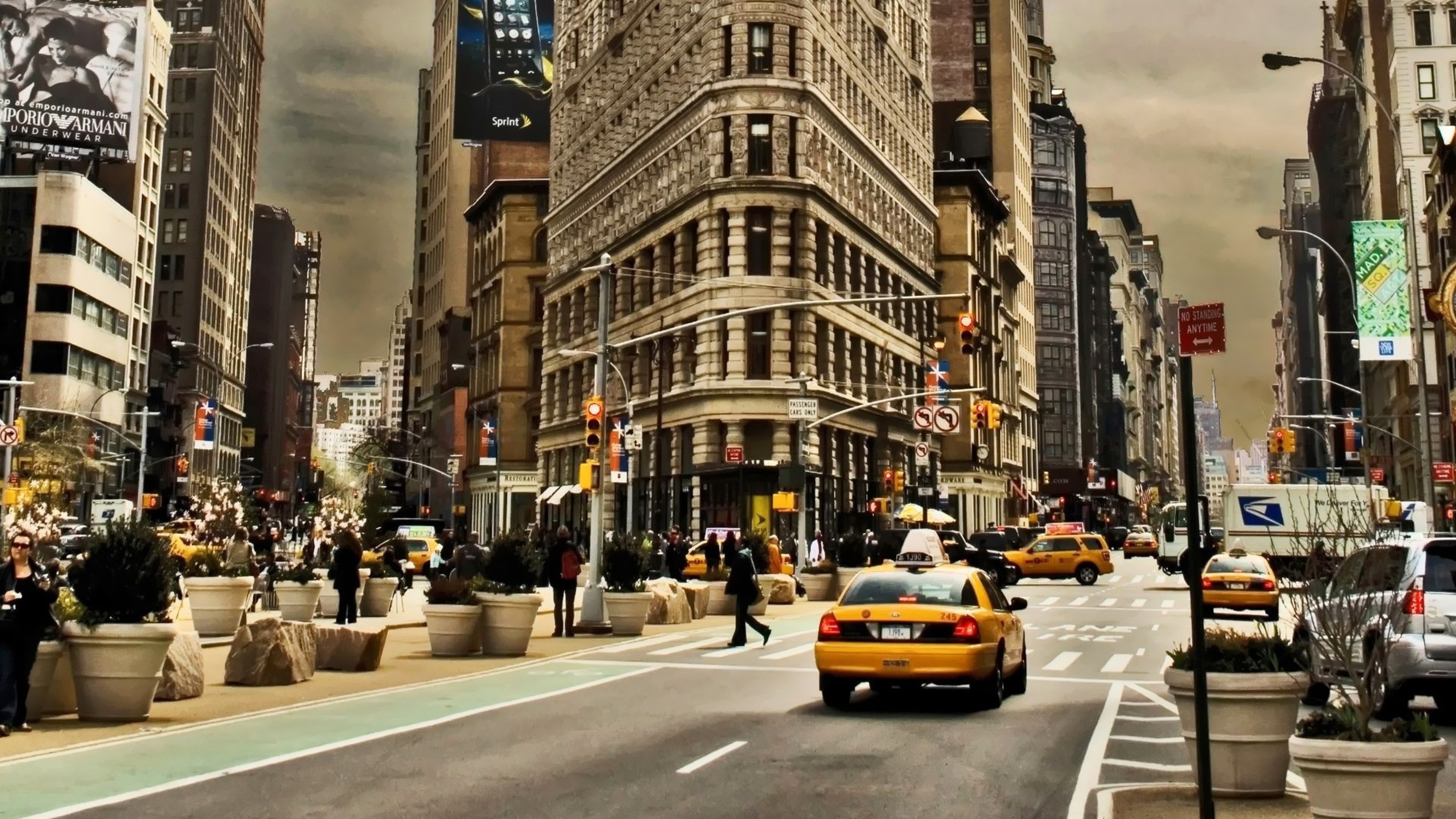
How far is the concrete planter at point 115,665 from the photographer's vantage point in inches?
572

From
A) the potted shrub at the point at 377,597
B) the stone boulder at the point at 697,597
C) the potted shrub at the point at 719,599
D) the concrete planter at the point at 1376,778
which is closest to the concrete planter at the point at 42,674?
the concrete planter at the point at 1376,778

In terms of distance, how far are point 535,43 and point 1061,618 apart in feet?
351

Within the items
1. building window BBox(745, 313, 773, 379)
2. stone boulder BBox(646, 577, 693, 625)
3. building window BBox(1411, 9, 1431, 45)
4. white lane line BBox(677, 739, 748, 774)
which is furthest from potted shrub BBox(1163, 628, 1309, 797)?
building window BBox(1411, 9, 1431, 45)

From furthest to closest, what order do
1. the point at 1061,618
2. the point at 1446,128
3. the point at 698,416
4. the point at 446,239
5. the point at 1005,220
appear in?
the point at 446,239 < the point at 1005,220 < the point at 1446,128 < the point at 698,416 < the point at 1061,618

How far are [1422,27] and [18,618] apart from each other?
95896 millimetres

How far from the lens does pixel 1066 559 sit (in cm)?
5600

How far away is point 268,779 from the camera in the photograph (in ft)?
36.7

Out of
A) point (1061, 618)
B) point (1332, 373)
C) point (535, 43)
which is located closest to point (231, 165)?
point (535, 43)

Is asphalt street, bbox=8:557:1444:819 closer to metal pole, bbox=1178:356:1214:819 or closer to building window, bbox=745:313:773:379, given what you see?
metal pole, bbox=1178:356:1214:819

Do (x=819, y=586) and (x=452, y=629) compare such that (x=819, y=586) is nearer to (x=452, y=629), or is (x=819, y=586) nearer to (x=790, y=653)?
(x=790, y=653)

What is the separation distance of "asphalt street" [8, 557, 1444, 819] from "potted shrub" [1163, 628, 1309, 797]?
102cm

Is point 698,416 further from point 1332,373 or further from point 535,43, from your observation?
point 1332,373

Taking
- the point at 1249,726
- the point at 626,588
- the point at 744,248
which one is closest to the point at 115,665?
the point at 1249,726

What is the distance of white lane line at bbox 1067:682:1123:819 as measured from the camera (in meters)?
10.1
